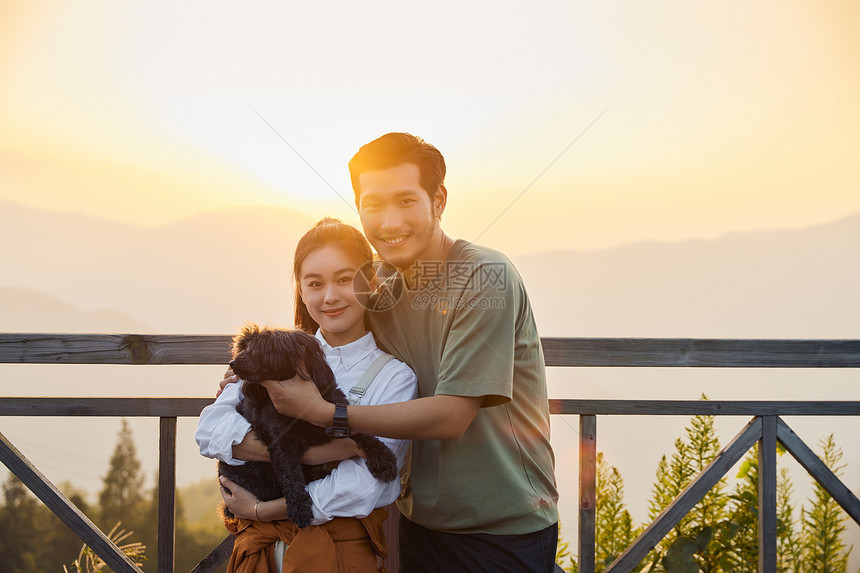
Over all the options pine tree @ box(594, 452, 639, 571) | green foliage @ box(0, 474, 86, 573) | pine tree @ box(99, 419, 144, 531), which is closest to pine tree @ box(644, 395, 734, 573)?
pine tree @ box(594, 452, 639, 571)

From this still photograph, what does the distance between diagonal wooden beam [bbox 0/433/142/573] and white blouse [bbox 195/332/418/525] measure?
1026mm

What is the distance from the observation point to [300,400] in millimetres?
1623

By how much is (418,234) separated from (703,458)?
→ 2.54 metres

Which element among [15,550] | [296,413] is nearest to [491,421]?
[296,413]

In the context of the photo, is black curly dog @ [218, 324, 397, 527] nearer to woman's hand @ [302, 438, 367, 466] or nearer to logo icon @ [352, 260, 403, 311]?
woman's hand @ [302, 438, 367, 466]

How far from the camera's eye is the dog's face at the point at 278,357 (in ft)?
5.57

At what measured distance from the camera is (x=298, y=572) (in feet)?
5.22

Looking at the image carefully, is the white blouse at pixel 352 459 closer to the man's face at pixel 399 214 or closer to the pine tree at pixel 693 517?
the man's face at pixel 399 214

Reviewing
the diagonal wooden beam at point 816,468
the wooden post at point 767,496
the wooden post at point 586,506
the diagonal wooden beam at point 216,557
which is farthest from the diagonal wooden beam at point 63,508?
the diagonal wooden beam at point 816,468

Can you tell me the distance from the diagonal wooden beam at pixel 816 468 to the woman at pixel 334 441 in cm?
182

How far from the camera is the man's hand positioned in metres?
1.59

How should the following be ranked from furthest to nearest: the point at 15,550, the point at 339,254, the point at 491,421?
1. the point at 15,550
2. the point at 339,254
3. the point at 491,421

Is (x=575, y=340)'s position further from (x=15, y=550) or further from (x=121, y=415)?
(x=15, y=550)

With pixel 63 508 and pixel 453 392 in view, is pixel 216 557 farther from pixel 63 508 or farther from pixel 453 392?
pixel 453 392
